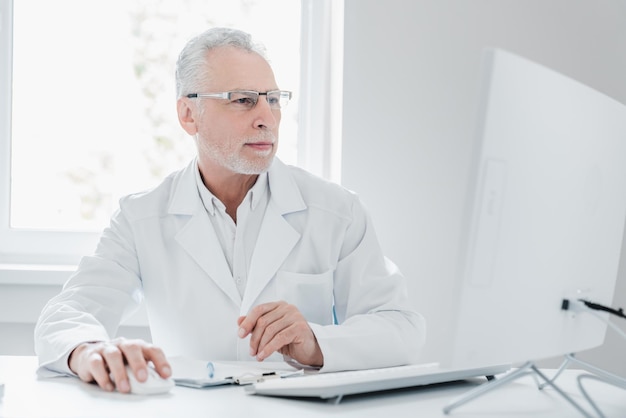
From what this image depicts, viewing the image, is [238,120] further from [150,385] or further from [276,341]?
[150,385]

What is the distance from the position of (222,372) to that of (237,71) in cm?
94

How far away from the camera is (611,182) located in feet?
3.88

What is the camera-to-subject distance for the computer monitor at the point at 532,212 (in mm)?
933

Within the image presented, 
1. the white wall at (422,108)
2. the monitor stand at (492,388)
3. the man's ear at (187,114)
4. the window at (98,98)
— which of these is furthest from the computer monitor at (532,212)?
the window at (98,98)

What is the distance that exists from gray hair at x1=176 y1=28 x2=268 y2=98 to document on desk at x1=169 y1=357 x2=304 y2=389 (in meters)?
0.89

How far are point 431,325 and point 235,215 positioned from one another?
93 cm

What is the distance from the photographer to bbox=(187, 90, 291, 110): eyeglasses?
197cm

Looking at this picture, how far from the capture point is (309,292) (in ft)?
6.15

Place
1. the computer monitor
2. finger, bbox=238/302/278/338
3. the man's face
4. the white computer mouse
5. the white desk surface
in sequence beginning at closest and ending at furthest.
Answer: the computer monitor, the white desk surface, the white computer mouse, finger, bbox=238/302/278/338, the man's face

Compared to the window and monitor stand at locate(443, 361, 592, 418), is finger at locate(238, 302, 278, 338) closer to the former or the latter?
monitor stand at locate(443, 361, 592, 418)

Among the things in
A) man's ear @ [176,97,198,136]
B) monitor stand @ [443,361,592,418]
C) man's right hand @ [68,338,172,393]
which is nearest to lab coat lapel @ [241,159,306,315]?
man's ear @ [176,97,198,136]

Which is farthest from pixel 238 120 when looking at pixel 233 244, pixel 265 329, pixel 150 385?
pixel 150 385

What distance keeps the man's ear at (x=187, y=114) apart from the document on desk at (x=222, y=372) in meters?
0.87

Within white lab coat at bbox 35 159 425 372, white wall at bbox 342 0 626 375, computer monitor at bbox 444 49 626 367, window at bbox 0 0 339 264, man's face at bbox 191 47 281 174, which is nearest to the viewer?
computer monitor at bbox 444 49 626 367
